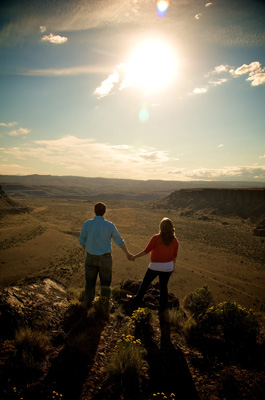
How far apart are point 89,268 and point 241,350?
3201 millimetres

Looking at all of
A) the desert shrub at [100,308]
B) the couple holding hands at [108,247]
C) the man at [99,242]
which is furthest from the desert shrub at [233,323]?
the man at [99,242]

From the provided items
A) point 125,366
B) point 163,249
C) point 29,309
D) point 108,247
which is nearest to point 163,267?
point 163,249

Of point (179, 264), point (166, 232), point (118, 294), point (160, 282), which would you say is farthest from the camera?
point (179, 264)

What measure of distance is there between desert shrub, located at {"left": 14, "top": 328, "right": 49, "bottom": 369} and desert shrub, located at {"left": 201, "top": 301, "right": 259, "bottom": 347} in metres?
3.08

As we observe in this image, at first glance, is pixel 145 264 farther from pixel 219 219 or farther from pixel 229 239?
pixel 219 219

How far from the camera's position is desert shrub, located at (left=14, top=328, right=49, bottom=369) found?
2869mm

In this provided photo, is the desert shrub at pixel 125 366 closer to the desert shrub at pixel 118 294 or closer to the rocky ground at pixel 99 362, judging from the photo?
the rocky ground at pixel 99 362

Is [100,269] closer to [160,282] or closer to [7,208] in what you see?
[160,282]

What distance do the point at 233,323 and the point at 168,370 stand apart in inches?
71.8

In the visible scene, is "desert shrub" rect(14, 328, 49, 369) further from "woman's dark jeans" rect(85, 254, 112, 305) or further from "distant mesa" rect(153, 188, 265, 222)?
"distant mesa" rect(153, 188, 265, 222)

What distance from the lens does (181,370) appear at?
10.3 ft

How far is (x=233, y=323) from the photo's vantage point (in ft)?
13.7

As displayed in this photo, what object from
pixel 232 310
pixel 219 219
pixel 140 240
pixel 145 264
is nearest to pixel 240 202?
A: pixel 219 219

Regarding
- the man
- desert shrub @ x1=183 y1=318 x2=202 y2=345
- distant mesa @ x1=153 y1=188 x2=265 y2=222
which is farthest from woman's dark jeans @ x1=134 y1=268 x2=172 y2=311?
distant mesa @ x1=153 y1=188 x2=265 y2=222
